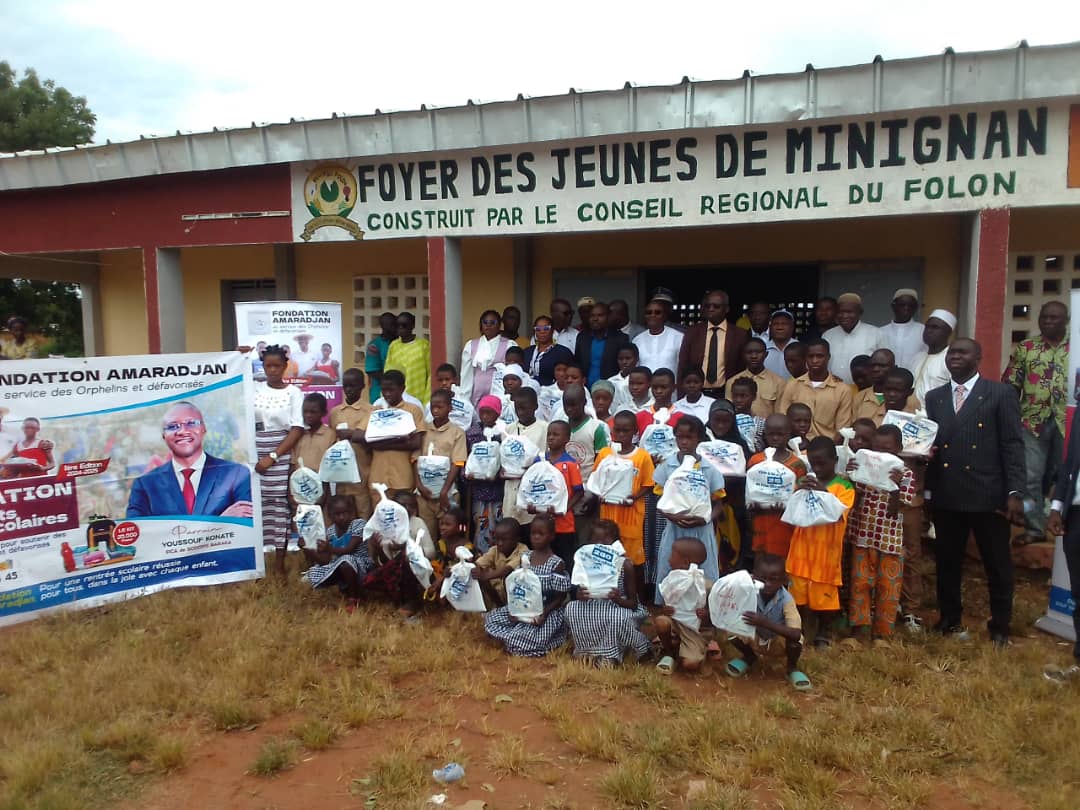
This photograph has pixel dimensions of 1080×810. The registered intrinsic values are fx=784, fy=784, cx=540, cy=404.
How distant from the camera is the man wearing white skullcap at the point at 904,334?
218 inches

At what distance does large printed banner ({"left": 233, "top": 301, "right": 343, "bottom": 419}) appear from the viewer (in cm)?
607

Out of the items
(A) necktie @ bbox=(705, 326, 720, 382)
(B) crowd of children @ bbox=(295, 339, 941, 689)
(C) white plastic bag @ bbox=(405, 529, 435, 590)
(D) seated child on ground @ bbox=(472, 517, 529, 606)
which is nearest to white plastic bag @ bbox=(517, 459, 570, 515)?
(B) crowd of children @ bbox=(295, 339, 941, 689)

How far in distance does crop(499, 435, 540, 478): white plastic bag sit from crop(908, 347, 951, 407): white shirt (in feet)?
8.18

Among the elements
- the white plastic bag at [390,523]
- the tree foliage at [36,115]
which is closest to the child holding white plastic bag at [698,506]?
the white plastic bag at [390,523]

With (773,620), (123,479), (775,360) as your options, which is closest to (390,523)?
(123,479)

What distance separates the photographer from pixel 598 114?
19.9 ft

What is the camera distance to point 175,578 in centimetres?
492

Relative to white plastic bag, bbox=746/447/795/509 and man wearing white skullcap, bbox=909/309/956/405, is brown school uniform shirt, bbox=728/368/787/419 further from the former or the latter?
white plastic bag, bbox=746/447/795/509

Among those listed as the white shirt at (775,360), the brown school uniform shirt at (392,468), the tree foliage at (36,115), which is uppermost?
the tree foliage at (36,115)

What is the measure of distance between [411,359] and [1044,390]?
4.82 meters

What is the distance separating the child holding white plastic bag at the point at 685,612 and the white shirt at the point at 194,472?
305cm

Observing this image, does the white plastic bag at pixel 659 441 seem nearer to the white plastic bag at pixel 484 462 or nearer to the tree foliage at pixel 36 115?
the white plastic bag at pixel 484 462

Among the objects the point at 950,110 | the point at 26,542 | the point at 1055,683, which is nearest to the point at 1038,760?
the point at 1055,683

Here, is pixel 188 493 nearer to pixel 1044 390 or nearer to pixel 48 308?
pixel 1044 390
